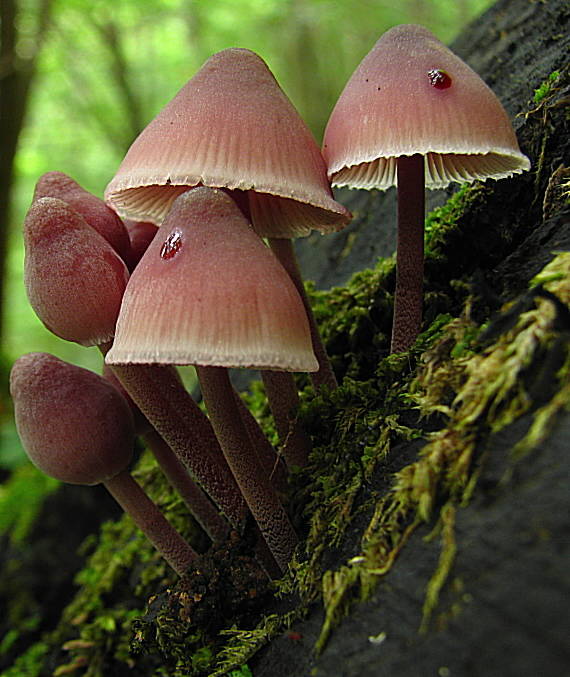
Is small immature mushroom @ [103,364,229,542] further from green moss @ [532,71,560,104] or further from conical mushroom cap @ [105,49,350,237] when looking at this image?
green moss @ [532,71,560,104]

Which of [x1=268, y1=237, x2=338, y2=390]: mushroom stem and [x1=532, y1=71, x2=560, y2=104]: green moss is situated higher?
[x1=532, y1=71, x2=560, y2=104]: green moss

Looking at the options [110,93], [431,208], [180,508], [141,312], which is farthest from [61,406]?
[110,93]

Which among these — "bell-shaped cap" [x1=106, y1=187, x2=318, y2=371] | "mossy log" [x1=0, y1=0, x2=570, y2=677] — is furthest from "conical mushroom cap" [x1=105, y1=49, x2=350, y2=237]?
"mossy log" [x1=0, y1=0, x2=570, y2=677]

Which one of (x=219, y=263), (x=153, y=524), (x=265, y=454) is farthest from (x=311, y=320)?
(x=153, y=524)

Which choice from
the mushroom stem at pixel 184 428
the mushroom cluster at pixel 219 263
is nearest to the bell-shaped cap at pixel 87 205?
the mushroom cluster at pixel 219 263

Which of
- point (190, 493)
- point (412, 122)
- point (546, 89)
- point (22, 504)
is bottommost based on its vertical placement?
point (22, 504)

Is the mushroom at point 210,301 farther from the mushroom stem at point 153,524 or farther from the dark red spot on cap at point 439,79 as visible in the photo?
the mushroom stem at point 153,524

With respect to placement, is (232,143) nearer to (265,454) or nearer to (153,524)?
(265,454)
